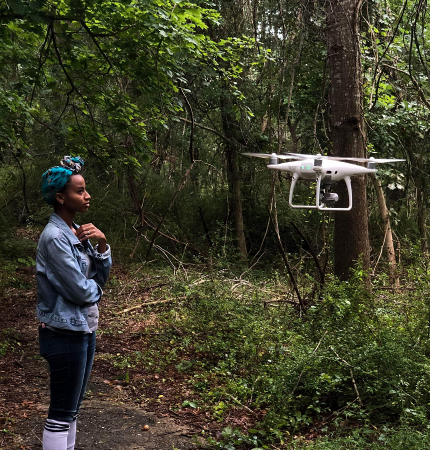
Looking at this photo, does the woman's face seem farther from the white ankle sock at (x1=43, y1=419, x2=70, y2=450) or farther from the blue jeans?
the white ankle sock at (x1=43, y1=419, x2=70, y2=450)

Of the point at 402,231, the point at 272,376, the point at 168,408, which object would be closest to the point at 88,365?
the point at 168,408

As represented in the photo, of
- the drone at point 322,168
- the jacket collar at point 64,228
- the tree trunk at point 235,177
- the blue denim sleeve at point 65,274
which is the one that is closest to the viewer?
the blue denim sleeve at point 65,274

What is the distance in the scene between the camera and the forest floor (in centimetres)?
418

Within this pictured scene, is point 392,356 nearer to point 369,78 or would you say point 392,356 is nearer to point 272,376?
point 272,376

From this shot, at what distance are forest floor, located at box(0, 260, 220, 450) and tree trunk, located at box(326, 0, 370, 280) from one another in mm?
2499

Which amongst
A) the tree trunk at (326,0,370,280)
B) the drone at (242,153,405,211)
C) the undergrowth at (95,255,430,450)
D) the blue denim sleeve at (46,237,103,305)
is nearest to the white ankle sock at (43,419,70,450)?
the blue denim sleeve at (46,237,103,305)

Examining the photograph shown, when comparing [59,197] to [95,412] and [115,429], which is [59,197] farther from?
[95,412]

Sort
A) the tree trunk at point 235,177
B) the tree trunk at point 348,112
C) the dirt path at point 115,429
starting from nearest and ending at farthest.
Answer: the dirt path at point 115,429, the tree trunk at point 348,112, the tree trunk at point 235,177

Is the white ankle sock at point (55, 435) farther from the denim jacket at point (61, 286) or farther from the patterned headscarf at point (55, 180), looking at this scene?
the patterned headscarf at point (55, 180)

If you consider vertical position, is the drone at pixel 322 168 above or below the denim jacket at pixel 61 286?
above

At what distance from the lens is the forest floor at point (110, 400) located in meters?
4.18

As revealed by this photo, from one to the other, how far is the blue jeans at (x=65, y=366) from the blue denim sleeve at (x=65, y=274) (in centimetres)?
22

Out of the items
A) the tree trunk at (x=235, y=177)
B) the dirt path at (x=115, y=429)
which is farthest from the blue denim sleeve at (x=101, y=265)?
the tree trunk at (x=235, y=177)

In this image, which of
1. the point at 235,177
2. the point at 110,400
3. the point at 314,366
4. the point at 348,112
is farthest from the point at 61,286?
the point at 235,177
